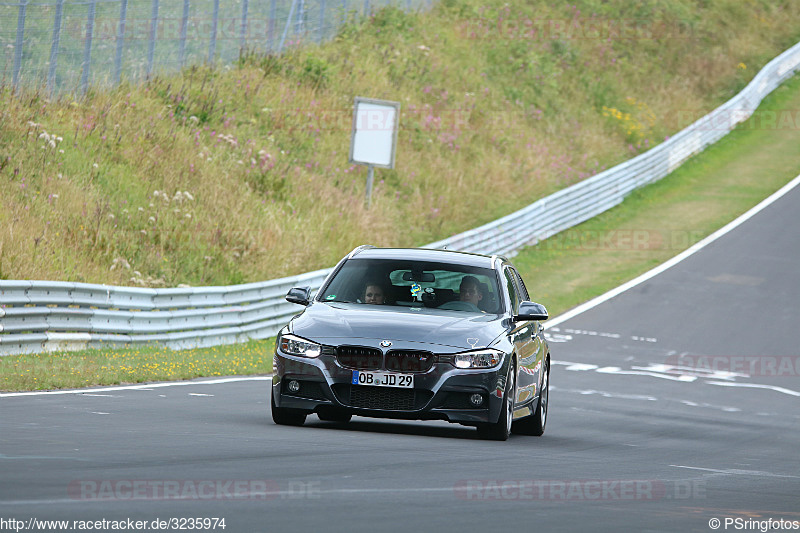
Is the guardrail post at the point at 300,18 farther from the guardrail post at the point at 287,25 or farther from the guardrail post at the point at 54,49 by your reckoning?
the guardrail post at the point at 54,49

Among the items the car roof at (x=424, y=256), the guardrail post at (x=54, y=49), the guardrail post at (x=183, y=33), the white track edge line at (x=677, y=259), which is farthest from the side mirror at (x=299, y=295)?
the guardrail post at (x=183, y=33)

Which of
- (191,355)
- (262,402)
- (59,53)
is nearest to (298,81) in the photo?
(59,53)

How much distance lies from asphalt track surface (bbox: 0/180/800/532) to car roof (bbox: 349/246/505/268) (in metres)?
1.50

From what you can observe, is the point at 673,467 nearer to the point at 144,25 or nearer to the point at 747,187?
the point at 144,25

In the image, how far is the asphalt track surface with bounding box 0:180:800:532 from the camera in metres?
6.95

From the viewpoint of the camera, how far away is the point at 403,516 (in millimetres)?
6961

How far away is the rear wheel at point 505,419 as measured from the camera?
1120 centimetres

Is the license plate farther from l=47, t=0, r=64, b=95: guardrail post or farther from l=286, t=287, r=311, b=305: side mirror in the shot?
l=47, t=0, r=64, b=95: guardrail post

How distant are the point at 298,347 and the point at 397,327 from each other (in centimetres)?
80

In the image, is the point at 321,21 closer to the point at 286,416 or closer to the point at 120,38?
the point at 120,38

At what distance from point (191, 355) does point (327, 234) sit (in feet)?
41.5

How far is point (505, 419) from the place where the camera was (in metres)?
11.3

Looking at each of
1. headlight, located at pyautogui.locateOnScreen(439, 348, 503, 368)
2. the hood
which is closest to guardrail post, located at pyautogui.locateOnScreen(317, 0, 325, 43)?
the hood

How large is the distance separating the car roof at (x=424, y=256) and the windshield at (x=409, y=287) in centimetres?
6
